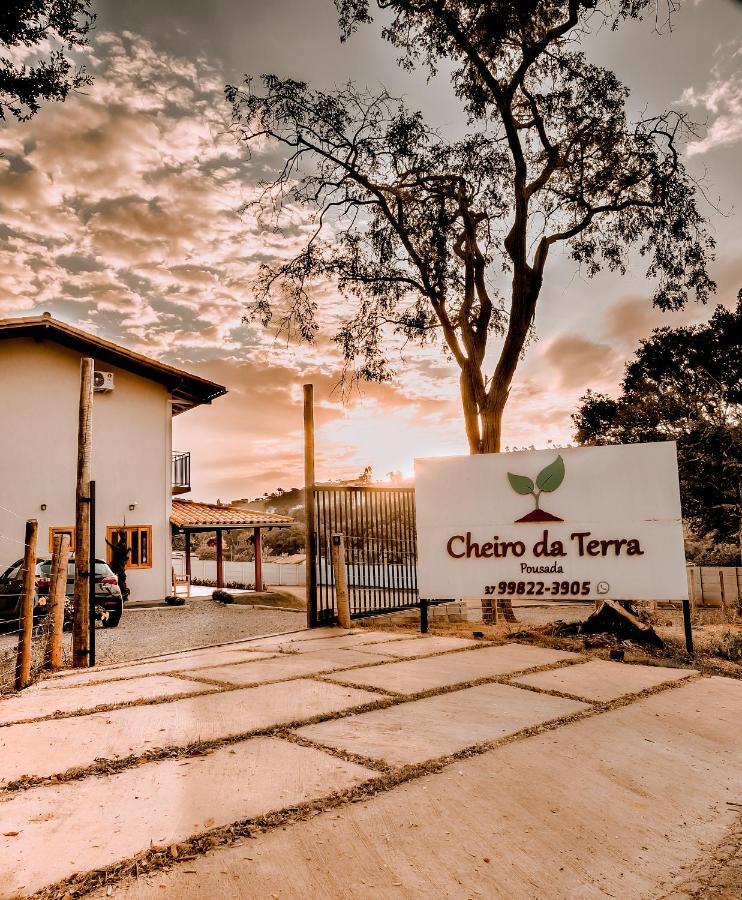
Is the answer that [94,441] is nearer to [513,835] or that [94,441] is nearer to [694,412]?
[694,412]

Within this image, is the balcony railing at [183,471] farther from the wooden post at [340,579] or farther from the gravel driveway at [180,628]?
the wooden post at [340,579]

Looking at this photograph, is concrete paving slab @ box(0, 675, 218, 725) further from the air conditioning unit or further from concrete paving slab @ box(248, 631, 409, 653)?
the air conditioning unit

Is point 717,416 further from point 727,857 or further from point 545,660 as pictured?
point 727,857

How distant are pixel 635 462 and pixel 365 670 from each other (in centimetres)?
390

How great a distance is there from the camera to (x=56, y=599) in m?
6.98

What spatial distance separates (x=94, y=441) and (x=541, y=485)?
15.9 m

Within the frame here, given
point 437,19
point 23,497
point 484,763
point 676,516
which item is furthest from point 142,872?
point 23,497

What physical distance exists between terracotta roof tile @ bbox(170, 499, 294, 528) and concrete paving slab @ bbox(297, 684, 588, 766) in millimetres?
19555

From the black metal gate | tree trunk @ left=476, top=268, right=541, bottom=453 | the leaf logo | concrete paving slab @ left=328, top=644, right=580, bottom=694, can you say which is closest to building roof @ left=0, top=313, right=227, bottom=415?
tree trunk @ left=476, top=268, right=541, bottom=453

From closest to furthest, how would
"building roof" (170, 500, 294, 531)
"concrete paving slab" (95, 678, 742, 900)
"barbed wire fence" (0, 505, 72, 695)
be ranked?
"concrete paving slab" (95, 678, 742, 900) < "barbed wire fence" (0, 505, 72, 695) < "building roof" (170, 500, 294, 531)

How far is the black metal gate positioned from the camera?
10203mm

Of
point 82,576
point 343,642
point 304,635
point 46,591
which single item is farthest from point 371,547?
point 46,591

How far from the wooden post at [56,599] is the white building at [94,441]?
42.1 feet

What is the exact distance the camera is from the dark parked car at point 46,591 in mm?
12141
